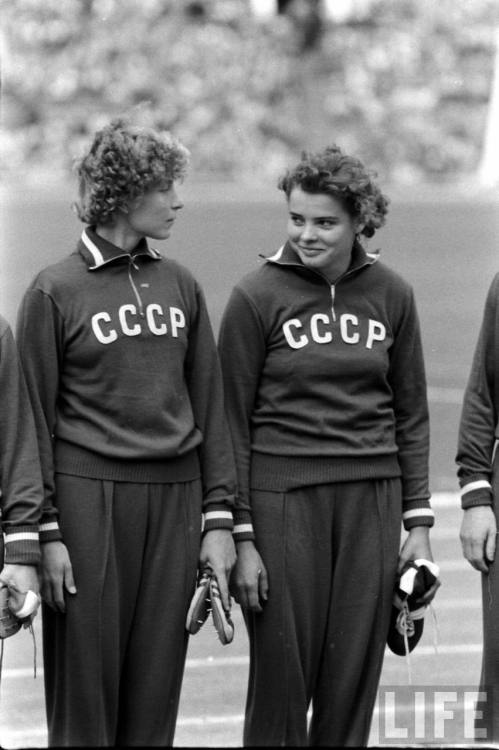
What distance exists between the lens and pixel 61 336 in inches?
153

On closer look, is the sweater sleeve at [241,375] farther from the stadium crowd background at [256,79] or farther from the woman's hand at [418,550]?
the stadium crowd background at [256,79]

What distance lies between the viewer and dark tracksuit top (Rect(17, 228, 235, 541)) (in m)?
3.86

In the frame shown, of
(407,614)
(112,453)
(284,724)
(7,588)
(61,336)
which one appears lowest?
(284,724)

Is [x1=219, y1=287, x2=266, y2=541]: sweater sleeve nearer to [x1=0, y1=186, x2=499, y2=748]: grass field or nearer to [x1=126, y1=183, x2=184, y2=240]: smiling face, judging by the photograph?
[x1=126, y1=183, x2=184, y2=240]: smiling face

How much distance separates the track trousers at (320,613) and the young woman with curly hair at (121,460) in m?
0.20

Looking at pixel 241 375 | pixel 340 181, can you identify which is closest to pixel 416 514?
pixel 241 375

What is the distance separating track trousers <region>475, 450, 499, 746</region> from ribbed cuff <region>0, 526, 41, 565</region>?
55.0 inches

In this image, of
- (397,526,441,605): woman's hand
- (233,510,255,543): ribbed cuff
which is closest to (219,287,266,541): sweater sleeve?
(233,510,255,543): ribbed cuff

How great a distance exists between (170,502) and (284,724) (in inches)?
30.1

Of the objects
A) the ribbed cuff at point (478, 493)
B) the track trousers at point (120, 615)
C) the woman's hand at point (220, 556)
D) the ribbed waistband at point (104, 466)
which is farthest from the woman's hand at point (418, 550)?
the ribbed waistband at point (104, 466)

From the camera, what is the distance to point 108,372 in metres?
3.88

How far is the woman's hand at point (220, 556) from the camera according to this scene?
3967 mm

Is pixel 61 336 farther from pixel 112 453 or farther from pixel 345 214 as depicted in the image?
pixel 345 214

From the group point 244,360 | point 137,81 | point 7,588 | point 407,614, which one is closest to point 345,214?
point 244,360
